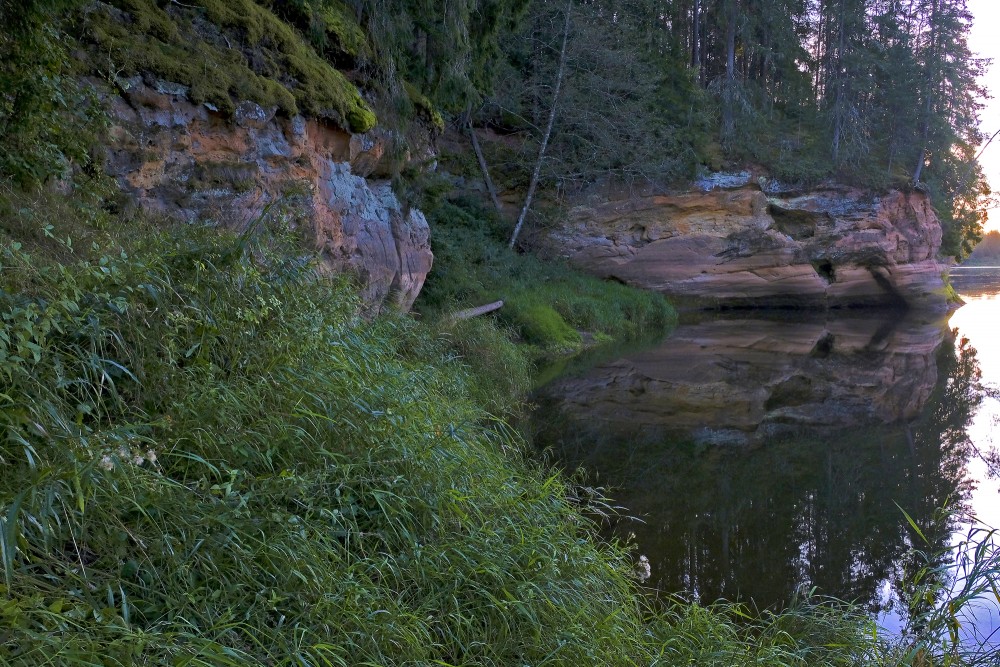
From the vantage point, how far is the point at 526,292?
16.8 m

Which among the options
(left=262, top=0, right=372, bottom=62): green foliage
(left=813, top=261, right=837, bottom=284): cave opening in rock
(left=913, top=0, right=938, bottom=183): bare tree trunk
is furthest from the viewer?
(left=913, top=0, right=938, bottom=183): bare tree trunk

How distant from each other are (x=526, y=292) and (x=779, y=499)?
10.7 m

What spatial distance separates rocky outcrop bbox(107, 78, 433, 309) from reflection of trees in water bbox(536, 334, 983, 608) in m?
3.04

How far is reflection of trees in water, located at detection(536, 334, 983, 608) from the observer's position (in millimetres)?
5066

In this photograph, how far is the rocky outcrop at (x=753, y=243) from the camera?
22797 millimetres

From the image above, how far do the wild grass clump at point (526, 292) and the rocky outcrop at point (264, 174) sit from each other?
2491 mm

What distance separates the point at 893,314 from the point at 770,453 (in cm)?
2117

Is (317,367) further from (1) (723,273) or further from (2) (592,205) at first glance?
(1) (723,273)

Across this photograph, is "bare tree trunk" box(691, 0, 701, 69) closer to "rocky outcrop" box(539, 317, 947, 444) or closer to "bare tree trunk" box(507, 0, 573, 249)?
"bare tree trunk" box(507, 0, 573, 249)

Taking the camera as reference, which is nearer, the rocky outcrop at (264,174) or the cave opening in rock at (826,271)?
the rocky outcrop at (264,174)

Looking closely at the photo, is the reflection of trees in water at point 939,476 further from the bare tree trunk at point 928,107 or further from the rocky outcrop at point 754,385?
the bare tree trunk at point 928,107

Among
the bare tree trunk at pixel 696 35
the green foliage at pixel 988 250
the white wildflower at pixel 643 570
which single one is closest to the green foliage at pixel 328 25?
the white wildflower at pixel 643 570

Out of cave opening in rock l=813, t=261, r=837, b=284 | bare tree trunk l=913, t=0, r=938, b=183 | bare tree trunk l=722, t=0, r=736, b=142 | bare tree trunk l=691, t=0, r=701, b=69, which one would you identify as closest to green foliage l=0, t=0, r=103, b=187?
bare tree trunk l=722, t=0, r=736, b=142

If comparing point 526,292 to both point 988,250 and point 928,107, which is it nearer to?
point 928,107
